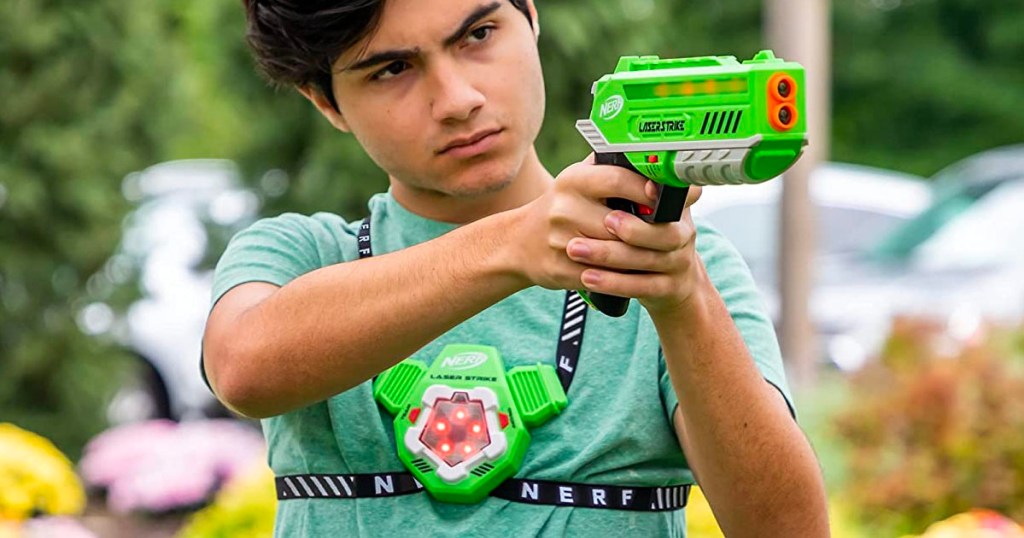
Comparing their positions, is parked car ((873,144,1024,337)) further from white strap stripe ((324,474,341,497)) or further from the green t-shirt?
white strap stripe ((324,474,341,497))

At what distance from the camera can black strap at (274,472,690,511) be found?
215 cm

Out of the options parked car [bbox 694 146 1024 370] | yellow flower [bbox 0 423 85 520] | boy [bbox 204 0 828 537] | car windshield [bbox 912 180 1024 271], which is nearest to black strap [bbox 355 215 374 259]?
boy [bbox 204 0 828 537]

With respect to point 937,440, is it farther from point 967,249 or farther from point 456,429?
point 967,249

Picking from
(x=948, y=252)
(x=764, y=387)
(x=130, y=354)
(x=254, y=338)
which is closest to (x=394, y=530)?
(x=254, y=338)

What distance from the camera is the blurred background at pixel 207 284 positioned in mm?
5238

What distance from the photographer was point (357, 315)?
200cm

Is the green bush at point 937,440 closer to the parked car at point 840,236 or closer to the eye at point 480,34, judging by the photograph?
the parked car at point 840,236

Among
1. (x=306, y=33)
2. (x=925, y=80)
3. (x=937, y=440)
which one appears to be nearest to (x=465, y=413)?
(x=306, y=33)

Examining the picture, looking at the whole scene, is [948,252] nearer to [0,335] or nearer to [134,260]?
[134,260]

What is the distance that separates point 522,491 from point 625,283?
1.56 ft

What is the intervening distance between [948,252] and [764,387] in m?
9.28

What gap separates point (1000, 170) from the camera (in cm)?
1352

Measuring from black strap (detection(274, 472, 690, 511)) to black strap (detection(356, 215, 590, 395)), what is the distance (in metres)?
0.14

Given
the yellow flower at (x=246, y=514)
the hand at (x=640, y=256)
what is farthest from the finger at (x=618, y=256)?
the yellow flower at (x=246, y=514)
